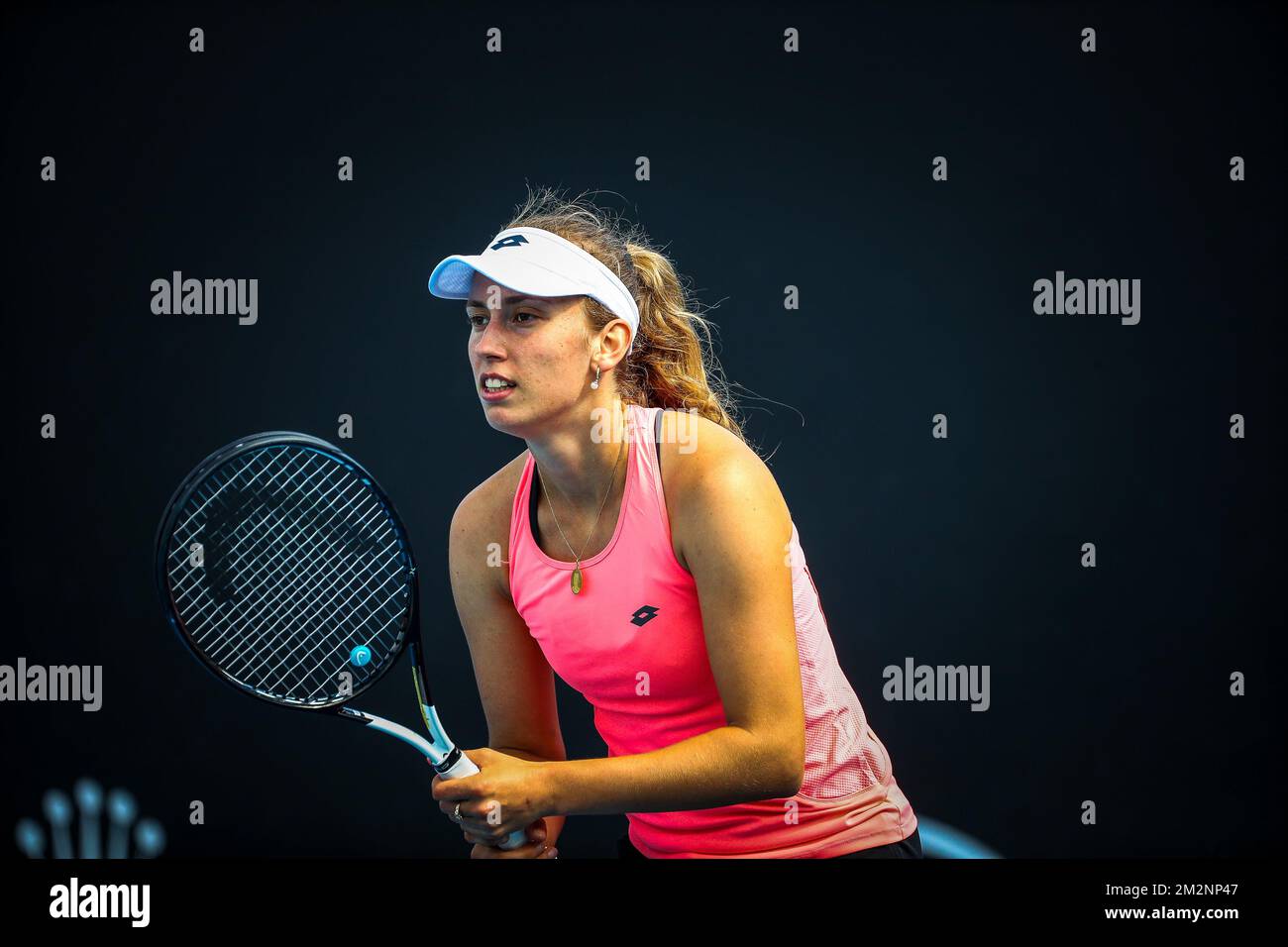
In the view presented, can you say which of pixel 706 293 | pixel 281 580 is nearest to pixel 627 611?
pixel 281 580

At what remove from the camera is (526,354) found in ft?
5.58

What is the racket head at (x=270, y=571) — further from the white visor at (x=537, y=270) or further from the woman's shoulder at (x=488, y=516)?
the white visor at (x=537, y=270)

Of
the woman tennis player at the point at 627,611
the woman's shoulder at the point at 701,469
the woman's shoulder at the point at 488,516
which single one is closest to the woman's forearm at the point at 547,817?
the woman tennis player at the point at 627,611

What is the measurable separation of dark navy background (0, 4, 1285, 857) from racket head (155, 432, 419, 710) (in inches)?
26.4

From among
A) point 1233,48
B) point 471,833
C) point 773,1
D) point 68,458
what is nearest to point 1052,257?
point 1233,48

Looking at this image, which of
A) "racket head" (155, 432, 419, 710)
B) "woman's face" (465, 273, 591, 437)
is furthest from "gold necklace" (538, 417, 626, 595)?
"racket head" (155, 432, 419, 710)

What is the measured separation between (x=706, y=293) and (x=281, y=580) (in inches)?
59.5

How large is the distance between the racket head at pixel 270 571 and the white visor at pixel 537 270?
31 cm

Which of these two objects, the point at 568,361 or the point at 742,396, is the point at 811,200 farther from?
the point at 568,361

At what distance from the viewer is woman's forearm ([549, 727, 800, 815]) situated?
1.56 m

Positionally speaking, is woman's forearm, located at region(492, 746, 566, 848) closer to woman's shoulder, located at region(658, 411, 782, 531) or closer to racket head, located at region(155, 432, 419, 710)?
racket head, located at region(155, 432, 419, 710)

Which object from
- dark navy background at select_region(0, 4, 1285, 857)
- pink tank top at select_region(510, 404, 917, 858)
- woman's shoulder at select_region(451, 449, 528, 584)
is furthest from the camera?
dark navy background at select_region(0, 4, 1285, 857)

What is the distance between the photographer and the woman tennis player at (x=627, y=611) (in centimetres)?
157
